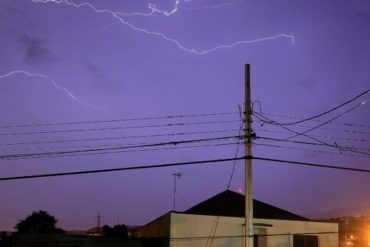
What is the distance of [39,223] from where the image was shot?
5853 centimetres

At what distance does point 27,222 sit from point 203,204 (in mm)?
33784

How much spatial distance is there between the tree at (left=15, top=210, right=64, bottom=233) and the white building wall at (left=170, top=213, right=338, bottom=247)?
3551 centimetres

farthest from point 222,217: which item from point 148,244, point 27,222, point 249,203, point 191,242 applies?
point 27,222

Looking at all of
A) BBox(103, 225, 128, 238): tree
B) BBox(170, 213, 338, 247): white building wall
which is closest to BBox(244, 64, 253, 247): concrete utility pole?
BBox(170, 213, 338, 247): white building wall

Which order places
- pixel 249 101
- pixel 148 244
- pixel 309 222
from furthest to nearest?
pixel 309 222 < pixel 148 244 < pixel 249 101

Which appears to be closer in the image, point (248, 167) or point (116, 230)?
point (248, 167)

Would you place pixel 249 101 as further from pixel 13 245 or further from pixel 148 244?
pixel 13 245

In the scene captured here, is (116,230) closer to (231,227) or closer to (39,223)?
(39,223)

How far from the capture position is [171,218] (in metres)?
24.8

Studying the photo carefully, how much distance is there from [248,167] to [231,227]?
372 inches

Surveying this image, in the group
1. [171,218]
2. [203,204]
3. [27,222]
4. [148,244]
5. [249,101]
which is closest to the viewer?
[249,101]

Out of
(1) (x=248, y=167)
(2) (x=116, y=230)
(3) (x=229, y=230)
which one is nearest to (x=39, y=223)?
(2) (x=116, y=230)

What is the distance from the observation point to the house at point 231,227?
993 inches

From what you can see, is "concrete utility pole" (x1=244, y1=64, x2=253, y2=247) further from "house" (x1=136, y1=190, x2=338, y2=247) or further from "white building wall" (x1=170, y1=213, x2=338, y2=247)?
"white building wall" (x1=170, y1=213, x2=338, y2=247)
